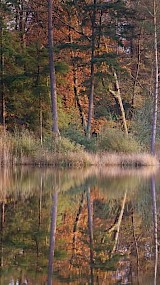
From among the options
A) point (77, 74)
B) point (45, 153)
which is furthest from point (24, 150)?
point (77, 74)

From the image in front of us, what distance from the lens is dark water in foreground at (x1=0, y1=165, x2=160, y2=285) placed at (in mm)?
5766

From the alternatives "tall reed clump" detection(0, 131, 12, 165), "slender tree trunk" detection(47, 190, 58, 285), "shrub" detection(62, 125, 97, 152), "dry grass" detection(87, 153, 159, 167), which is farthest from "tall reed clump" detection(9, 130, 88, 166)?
"slender tree trunk" detection(47, 190, 58, 285)

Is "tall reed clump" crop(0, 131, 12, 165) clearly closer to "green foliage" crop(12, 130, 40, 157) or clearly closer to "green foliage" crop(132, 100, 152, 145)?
"green foliage" crop(12, 130, 40, 157)

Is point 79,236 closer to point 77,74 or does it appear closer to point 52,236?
point 52,236

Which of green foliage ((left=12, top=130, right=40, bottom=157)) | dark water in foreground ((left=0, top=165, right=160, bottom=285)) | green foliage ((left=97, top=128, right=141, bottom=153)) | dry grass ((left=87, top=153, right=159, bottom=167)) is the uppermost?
dark water in foreground ((left=0, top=165, right=160, bottom=285))

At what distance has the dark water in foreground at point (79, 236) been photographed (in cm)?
577

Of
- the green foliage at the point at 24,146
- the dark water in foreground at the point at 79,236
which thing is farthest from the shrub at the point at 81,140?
the dark water in foreground at the point at 79,236

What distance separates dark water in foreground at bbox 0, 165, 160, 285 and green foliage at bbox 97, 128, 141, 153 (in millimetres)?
12703

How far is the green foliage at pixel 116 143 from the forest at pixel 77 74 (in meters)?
0.05

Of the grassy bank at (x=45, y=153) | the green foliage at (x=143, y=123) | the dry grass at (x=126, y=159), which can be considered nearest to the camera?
the grassy bank at (x=45, y=153)

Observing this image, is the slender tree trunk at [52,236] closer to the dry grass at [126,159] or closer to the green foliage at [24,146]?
the green foliage at [24,146]

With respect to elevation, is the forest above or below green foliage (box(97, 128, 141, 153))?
above

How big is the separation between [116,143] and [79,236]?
64.1 feet

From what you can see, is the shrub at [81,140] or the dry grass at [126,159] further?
the shrub at [81,140]
